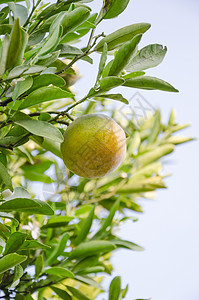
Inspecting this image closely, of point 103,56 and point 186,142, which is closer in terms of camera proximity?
point 103,56

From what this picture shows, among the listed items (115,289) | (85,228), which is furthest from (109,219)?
(115,289)

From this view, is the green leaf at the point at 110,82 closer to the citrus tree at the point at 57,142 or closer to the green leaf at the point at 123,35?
→ the citrus tree at the point at 57,142

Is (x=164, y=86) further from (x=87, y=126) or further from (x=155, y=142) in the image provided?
(x=155, y=142)

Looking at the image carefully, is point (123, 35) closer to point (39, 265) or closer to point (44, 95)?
point (44, 95)

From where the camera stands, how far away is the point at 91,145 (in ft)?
2.71

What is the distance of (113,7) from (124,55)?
0.52ft

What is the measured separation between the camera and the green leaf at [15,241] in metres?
0.75

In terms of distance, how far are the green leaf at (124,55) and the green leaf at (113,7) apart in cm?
15

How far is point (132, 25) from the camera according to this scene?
2.69ft

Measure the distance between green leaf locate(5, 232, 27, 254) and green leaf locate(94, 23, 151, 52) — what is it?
1.41 feet

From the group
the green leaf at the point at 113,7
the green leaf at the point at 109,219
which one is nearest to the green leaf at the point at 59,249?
the green leaf at the point at 109,219

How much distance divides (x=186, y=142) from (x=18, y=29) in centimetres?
135

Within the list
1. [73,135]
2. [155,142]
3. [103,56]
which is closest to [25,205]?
[73,135]

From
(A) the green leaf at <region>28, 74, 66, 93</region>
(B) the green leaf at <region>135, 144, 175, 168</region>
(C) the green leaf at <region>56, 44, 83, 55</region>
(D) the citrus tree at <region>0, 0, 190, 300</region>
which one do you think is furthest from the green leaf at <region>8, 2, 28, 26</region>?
(B) the green leaf at <region>135, 144, 175, 168</region>
